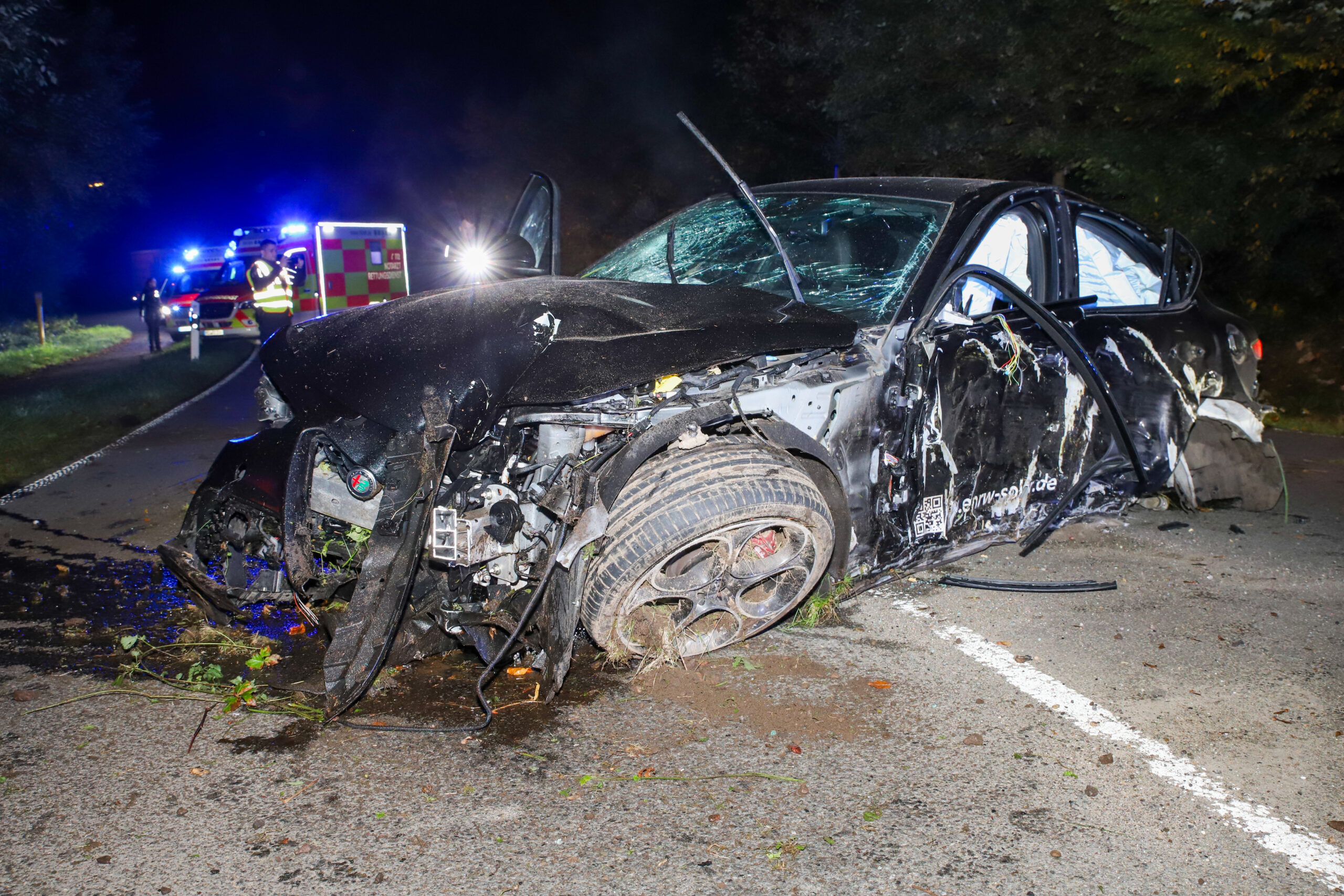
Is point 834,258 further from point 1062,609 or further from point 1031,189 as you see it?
point 1062,609

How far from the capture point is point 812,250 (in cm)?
429

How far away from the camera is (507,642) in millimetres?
3043

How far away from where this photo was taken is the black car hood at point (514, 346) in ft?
10.2

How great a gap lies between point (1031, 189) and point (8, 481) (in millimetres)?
6455

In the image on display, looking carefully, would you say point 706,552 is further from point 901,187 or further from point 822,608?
point 901,187

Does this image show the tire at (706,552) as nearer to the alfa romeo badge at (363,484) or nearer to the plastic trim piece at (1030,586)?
the alfa romeo badge at (363,484)

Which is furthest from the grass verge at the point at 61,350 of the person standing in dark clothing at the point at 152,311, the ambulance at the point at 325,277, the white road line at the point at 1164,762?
the white road line at the point at 1164,762

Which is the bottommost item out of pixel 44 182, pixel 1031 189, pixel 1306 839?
pixel 1306 839

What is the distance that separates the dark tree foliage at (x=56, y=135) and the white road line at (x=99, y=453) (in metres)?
9.26

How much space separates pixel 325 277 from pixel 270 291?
130 cm

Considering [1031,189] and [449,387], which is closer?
[449,387]

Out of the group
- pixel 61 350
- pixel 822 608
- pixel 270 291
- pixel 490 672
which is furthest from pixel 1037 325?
pixel 61 350

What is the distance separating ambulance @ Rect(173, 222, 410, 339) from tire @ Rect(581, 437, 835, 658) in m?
8.73

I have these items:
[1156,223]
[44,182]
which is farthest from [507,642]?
[44,182]
